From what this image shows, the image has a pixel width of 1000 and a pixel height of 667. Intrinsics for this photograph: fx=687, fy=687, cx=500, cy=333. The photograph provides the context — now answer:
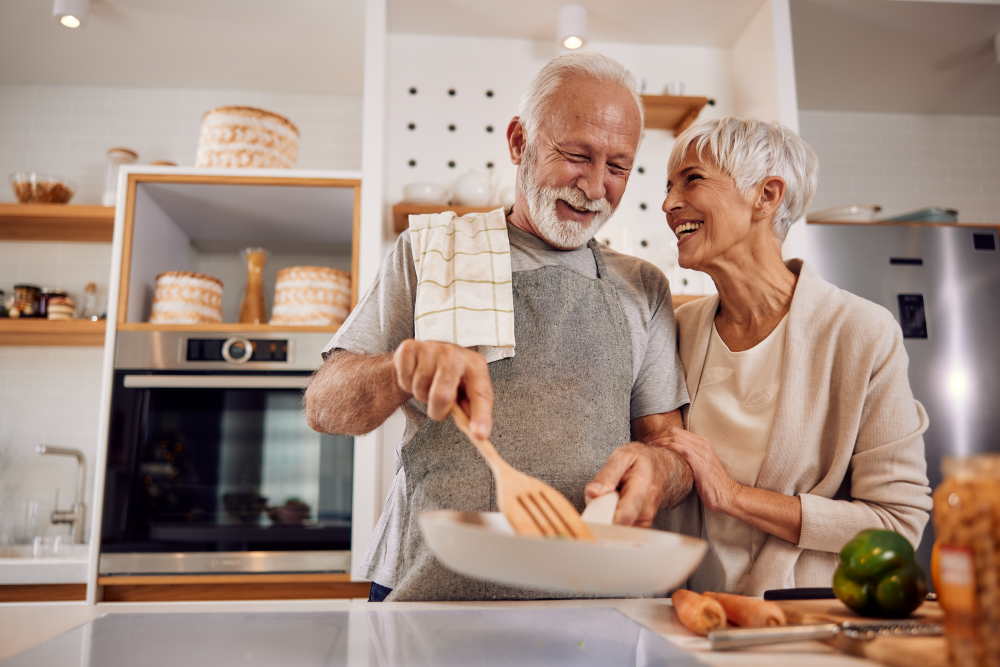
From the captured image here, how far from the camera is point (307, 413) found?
1003 mm

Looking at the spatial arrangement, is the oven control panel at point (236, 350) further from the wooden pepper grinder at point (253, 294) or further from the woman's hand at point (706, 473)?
the woman's hand at point (706, 473)

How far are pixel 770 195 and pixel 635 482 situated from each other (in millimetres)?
694

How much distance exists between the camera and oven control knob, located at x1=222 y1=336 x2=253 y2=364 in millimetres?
2027

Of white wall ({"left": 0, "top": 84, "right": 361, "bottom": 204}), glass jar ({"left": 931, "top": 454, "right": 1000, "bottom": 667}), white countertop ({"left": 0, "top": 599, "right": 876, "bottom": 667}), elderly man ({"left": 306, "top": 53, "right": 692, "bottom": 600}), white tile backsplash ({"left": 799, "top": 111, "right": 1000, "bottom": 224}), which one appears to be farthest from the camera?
white tile backsplash ({"left": 799, "top": 111, "right": 1000, "bottom": 224})

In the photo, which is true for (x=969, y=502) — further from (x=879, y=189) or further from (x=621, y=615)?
(x=879, y=189)

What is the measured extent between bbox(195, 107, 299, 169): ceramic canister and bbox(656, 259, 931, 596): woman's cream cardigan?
1.65m

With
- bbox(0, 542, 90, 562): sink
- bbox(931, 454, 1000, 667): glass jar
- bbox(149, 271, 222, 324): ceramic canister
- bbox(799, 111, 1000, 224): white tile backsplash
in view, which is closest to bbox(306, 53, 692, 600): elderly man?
bbox(931, 454, 1000, 667): glass jar

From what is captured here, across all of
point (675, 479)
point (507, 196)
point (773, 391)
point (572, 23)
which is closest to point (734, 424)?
point (773, 391)

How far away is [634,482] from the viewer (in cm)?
84

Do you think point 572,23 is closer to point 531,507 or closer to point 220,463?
point 220,463

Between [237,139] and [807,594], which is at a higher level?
[237,139]

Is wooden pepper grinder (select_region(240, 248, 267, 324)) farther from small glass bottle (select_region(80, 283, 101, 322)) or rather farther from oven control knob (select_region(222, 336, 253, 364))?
small glass bottle (select_region(80, 283, 101, 322))

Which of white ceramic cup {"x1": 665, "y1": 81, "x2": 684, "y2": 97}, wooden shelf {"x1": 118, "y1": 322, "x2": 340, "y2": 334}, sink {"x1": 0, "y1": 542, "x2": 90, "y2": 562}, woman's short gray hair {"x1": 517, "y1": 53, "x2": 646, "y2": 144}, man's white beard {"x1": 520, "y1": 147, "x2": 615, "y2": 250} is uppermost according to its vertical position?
white ceramic cup {"x1": 665, "y1": 81, "x2": 684, "y2": 97}

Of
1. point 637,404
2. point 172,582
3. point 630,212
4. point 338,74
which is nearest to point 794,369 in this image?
point 637,404
